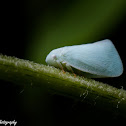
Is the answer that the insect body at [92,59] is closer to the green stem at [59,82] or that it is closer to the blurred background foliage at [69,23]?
the blurred background foliage at [69,23]

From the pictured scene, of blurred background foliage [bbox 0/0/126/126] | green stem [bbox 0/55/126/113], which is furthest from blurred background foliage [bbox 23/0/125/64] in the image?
green stem [bbox 0/55/126/113]

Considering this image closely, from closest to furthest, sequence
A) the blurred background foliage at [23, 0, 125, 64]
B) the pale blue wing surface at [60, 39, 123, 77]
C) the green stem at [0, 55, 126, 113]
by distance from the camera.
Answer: the green stem at [0, 55, 126, 113] < the pale blue wing surface at [60, 39, 123, 77] < the blurred background foliage at [23, 0, 125, 64]

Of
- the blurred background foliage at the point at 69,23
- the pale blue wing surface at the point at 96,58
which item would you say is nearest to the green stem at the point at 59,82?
the pale blue wing surface at the point at 96,58

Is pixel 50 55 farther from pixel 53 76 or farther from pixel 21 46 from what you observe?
pixel 53 76

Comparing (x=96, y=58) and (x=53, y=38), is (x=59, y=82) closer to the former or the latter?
(x=96, y=58)

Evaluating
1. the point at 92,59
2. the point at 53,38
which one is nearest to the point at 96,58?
the point at 92,59

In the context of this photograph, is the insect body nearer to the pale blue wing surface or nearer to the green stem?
the pale blue wing surface
